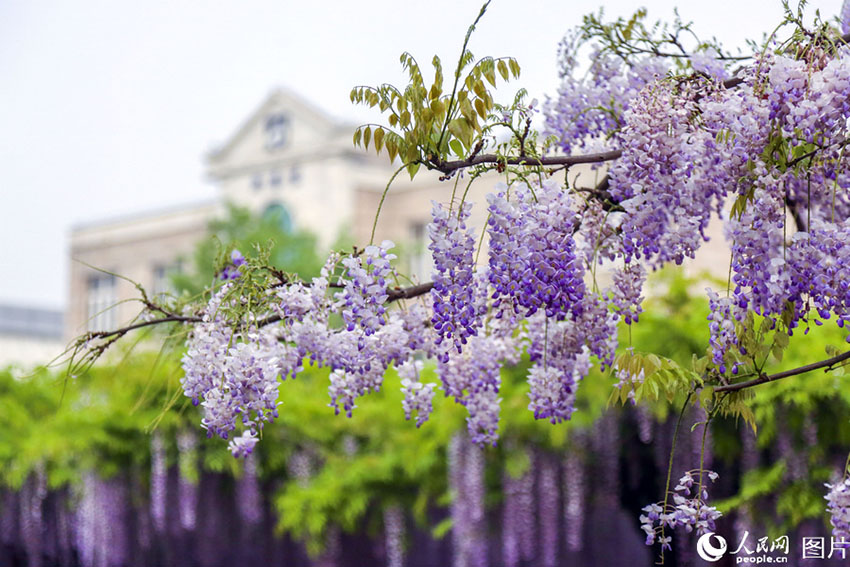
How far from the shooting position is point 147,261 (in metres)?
28.2

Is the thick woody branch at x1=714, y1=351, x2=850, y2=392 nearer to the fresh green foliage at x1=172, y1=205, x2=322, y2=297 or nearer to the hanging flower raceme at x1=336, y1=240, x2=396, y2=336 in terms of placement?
the hanging flower raceme at x1=336, y1=240, x2=396, y2=336

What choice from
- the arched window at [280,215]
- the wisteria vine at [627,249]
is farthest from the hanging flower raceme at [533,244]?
the arched window at [280,215]

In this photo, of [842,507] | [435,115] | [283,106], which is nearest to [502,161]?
[435,115]

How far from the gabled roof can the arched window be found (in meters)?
2.17

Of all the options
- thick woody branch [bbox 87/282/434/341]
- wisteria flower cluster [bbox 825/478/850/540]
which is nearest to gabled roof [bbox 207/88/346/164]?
thick woody branch [bbox 87/282/434/341]

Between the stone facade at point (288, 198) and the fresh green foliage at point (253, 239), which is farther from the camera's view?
the stone facade at point (288, 198)

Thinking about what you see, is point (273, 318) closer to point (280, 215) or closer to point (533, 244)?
point (533, 244)

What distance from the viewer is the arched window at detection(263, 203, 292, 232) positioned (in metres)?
24.4

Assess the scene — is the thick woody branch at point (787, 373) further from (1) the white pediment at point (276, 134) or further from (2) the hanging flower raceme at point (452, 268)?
(1) the white pediment at point (276, 134)

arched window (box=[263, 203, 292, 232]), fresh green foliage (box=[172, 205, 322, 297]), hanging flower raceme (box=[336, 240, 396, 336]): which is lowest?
hanging flower raceme (box=[336, 240, 396, 336])

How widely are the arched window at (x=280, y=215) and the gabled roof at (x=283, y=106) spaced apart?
2170 millimetres

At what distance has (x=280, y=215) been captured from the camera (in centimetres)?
2500

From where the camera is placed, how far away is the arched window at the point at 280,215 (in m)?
24.4

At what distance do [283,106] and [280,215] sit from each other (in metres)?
2.69
